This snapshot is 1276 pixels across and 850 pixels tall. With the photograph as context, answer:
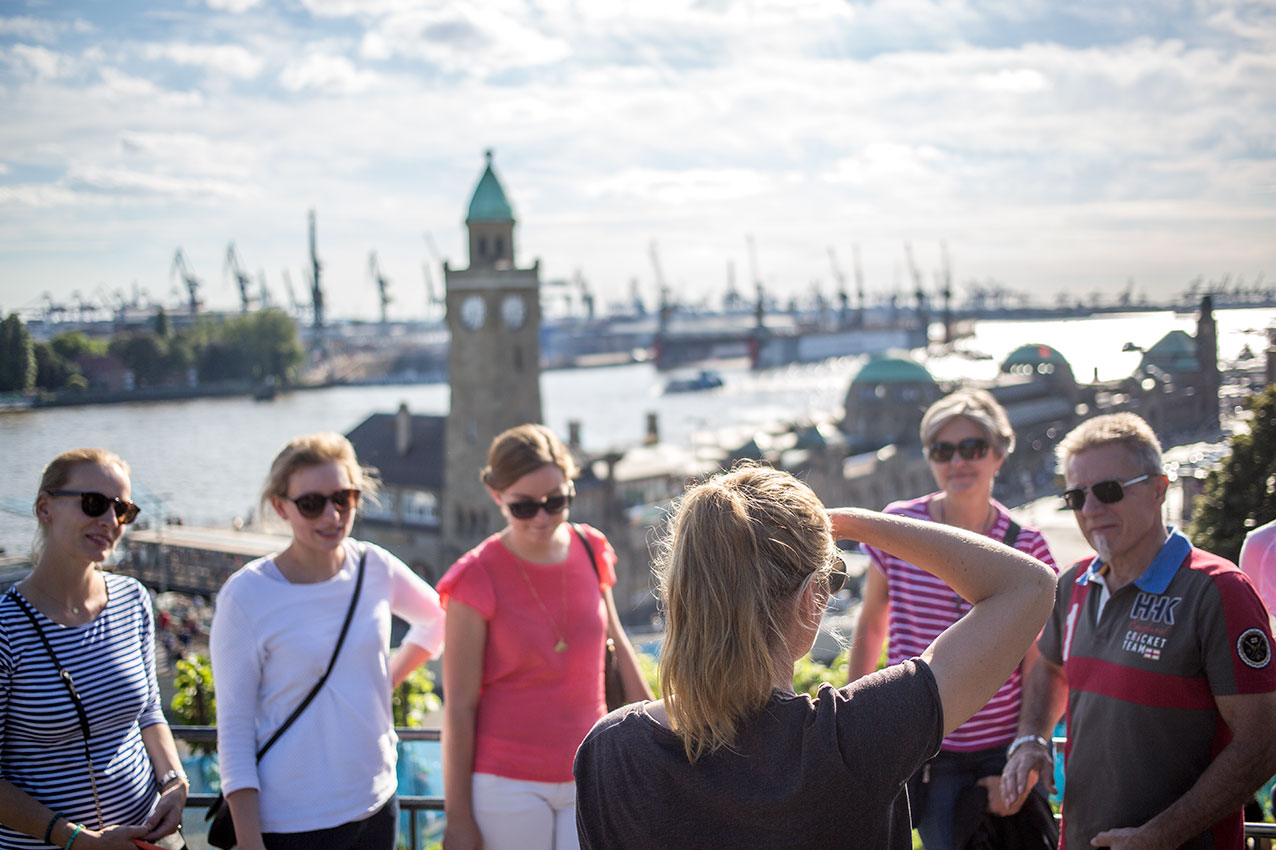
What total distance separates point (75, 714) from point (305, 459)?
2.79 ft

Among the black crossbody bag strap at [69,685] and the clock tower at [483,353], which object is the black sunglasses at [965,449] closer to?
the black crossbody bag strap at [69,685]

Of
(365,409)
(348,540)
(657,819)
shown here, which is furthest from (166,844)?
(365,409)

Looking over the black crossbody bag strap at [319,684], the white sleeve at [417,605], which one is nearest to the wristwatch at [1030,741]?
the white sleeve at [417,605]

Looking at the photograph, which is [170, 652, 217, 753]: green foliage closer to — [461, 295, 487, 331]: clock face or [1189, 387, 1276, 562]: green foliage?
[1189, 387, 1276, 562]: green foliage

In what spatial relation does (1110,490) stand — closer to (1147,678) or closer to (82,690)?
(1147,678)

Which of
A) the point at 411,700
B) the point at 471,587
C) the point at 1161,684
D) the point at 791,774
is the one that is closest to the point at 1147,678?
the point at 1161,684

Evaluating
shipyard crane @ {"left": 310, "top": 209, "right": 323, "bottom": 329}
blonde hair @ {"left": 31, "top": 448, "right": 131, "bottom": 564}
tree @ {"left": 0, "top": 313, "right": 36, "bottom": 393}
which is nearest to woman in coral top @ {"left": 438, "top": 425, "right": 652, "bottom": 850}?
blonde hair @ {"left": 31, "top": 448, "right": 131, "bottom": 564}

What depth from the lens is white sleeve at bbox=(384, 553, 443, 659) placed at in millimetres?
3123

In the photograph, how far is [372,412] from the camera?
67.9m

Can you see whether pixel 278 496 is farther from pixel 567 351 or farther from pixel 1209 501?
pixel 567 351

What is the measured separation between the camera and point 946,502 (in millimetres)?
3221

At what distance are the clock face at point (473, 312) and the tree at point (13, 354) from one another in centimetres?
2393

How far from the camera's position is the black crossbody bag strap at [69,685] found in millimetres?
2617

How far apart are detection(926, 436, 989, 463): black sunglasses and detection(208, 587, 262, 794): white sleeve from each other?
2.00 meters
